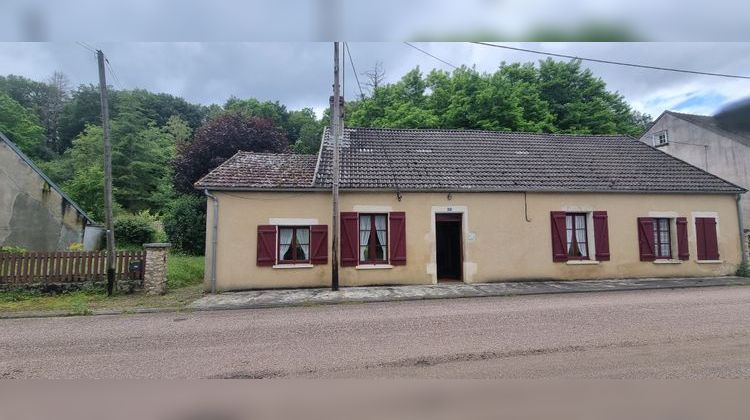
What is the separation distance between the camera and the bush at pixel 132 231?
1953cm

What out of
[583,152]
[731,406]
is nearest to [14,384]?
[731,406]

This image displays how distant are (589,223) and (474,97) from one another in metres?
15.5

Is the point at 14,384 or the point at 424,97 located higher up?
the point at 424,97

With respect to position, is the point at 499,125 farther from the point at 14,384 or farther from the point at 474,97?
the point at 14,384

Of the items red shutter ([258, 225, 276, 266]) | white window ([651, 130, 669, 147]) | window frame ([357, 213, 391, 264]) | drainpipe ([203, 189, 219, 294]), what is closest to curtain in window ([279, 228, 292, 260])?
red shutter ([258, 225, 276, 266])

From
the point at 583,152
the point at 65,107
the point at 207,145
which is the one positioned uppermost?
the point at 65,107

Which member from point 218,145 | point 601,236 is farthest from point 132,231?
point 601,236

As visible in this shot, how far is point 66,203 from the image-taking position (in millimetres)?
16000

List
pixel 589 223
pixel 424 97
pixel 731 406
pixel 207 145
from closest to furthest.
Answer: pixel 731 406 < pixel 589 223 < pixel 207 145 < pixel 424 97

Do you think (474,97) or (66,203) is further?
(474,97)

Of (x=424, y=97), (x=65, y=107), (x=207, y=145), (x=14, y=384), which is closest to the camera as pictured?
(x=14, y=384)

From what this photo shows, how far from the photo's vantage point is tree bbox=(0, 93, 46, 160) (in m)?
34.3

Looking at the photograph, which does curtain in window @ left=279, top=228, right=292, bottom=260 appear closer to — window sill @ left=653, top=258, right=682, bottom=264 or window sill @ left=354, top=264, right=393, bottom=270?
window sill @ left=354, top=264, right=393, bottom=270

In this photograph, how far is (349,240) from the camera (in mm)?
12062
